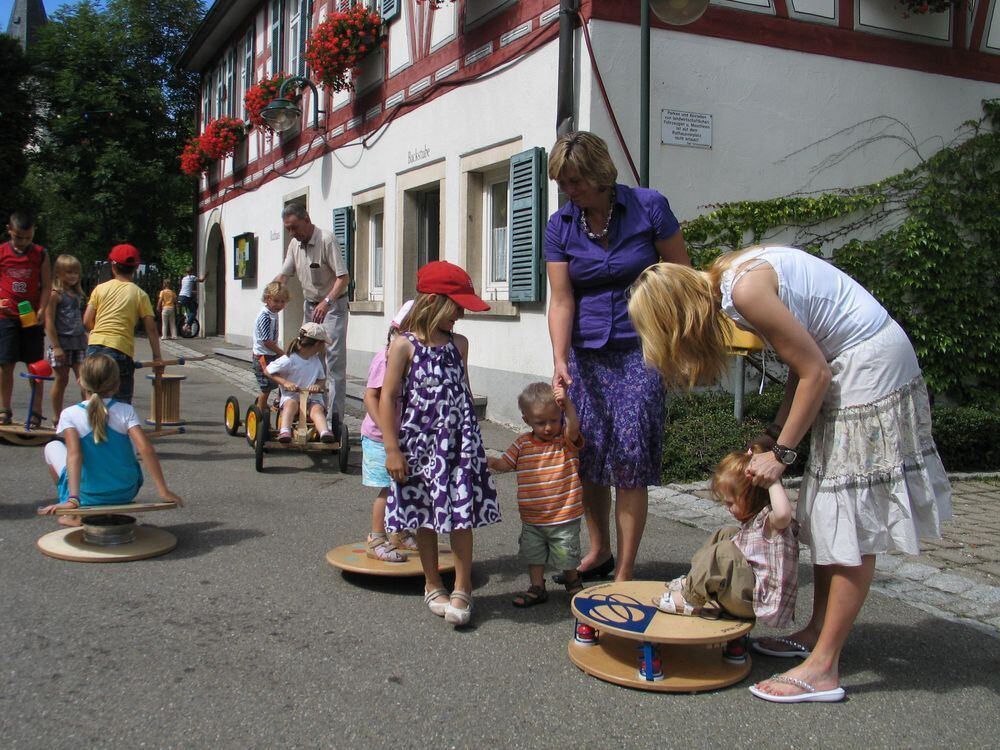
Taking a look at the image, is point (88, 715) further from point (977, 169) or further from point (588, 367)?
point (977, 169)

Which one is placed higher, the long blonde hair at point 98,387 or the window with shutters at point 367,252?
the window with shutters at point 367,252

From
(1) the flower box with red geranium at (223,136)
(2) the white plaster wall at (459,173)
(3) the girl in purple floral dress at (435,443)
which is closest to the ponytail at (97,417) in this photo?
(3) the girl in purple floral dress at (435,443)

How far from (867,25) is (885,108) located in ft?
2.68

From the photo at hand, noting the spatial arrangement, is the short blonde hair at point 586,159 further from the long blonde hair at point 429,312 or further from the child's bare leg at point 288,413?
the child's bare leg at point 288,413

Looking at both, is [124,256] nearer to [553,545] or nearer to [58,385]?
[58,385]

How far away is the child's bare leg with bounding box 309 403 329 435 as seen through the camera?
24.1 feet

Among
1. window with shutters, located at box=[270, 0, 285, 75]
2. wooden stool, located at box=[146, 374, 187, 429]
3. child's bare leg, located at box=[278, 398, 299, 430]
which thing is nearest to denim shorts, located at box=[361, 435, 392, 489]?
child's bare leg, located at box=[278, 398, 299, 430]

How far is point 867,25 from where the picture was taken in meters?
9.52

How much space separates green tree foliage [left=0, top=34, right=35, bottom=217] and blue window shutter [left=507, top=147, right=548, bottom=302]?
21.9 metres

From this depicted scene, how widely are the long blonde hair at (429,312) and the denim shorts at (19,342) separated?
18.7 ft

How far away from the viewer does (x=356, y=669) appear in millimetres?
3389

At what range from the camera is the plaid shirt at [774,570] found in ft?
10.9

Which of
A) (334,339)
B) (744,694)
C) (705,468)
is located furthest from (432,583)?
(334,339)

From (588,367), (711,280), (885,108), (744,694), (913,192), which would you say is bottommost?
(744,694)
